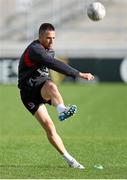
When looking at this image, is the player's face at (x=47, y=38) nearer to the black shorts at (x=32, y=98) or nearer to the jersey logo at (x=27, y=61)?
the jersey logo at (x=27, y=61)

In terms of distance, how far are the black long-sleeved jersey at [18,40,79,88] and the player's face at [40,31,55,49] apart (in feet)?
0.19

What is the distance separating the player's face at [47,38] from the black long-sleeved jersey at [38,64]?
59 mm

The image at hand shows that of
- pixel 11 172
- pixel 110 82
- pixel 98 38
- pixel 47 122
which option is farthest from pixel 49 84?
pixel 98 38

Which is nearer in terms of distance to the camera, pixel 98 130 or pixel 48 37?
pixel 48 37

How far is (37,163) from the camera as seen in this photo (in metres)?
10.4

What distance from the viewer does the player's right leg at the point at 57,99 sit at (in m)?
9.19

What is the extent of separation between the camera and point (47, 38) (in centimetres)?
970

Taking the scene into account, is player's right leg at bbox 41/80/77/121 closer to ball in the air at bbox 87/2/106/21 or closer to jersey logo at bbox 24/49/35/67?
jersey logo at bbox 24/49/35/67

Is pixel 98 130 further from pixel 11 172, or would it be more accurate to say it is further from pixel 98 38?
pixel 98 38

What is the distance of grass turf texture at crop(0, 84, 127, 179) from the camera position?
947 cm

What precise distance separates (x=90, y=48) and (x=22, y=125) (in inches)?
782

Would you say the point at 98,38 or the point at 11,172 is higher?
the point at 11,172

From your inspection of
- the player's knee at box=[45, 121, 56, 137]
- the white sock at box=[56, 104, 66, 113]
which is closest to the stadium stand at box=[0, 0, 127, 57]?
the player's knee at box=[45, 121, 56, 137]

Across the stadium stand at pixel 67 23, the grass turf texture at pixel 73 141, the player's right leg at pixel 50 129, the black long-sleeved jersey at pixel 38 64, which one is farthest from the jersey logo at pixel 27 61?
the stadium stand at pixel 67 23
